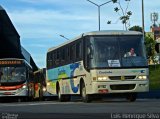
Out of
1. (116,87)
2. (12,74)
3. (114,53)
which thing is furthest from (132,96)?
(12,74)

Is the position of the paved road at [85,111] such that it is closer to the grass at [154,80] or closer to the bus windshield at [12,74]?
the bus windshield at [12,74]

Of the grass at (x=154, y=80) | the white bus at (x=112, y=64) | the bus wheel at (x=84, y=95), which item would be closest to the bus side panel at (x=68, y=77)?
the bus wheel at (x=84, y=95)

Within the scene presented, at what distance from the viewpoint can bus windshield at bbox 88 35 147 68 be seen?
Answer: 2517cm

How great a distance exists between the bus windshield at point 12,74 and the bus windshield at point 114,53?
13105 millimetres

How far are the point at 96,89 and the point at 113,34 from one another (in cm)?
269

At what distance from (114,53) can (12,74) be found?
45.8 ft

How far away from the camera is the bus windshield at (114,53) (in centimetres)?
2517

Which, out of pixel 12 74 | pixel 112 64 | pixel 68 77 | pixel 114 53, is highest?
pixel 114 53

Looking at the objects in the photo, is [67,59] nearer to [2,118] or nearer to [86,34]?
[86,34]

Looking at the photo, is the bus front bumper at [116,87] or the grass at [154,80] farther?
the grass at [154,80]

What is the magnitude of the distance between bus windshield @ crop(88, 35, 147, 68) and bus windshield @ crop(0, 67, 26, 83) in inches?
516

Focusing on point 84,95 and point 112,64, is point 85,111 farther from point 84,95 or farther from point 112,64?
point 84,95

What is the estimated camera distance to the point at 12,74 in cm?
3775

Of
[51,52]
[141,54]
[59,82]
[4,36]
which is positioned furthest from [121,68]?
[4,36]
